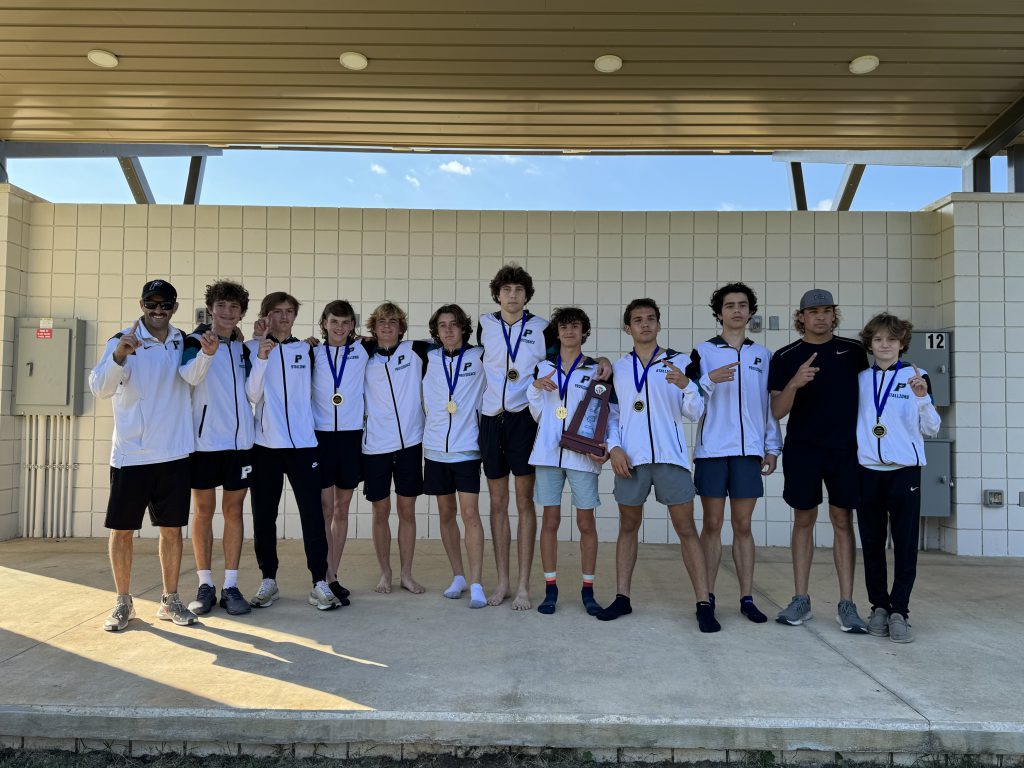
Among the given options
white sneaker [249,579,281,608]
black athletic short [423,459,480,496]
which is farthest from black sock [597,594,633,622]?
white sneaker [249,579,281,608]

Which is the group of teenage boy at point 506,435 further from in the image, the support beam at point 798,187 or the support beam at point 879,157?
the support beam at point 798,187

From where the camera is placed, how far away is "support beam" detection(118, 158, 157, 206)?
6789 mm

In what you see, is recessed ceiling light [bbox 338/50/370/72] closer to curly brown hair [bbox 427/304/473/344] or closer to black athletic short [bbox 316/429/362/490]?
curly brown hair [bbox 427/304/473/344]

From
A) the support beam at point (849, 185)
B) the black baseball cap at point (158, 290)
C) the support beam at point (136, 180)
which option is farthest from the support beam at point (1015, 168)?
the support beam at point (136, 180)

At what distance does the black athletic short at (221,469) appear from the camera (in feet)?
12.4

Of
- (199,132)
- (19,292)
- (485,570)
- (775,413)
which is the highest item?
(199,132)

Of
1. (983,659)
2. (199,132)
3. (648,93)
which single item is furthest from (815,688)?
(199,132)

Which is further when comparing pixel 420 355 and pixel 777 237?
pixel 777 237

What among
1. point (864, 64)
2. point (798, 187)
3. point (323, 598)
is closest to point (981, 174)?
point (798, 187)

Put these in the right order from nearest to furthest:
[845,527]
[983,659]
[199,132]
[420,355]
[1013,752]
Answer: [1013,752], [983,659], [845,527], [420,355], [199,132]

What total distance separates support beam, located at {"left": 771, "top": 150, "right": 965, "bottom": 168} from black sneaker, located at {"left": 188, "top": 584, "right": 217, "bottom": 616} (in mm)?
6149

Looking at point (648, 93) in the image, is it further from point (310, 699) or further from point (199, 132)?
point (310, 699)

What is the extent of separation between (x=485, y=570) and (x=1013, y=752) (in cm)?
322

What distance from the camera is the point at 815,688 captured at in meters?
2.69
